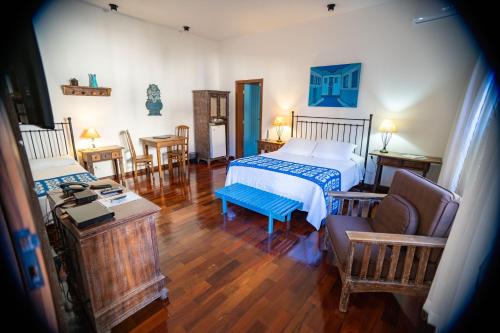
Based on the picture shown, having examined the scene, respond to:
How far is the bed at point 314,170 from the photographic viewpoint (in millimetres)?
2754

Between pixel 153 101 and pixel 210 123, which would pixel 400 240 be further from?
pixel 153 101

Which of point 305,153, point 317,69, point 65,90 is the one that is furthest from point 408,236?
point 65,90

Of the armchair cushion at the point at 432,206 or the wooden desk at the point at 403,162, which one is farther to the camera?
the wooden desk at the point at 403,162

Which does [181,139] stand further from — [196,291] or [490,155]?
[490,155]

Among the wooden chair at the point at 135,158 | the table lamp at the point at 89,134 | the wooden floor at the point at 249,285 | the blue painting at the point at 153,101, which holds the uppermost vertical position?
the blue painting at the point at 153,101

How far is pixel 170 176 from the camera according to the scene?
4.73 meters

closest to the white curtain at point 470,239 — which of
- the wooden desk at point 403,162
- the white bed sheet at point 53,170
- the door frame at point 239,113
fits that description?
the wooden desk at point 403,162

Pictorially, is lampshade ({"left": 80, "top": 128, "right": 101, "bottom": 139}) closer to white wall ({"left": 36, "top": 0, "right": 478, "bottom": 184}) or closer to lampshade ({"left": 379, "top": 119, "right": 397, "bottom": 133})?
white wall ({"left": 36, "top": 0, "right": 478, "bottom": 184})

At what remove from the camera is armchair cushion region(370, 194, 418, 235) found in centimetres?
162

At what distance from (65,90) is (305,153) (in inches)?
159

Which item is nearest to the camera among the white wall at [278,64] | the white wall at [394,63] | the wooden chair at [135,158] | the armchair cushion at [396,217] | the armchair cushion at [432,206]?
the armchair cushion at [432,206]

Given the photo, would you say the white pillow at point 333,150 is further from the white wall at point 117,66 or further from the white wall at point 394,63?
the white wall at point 117,66

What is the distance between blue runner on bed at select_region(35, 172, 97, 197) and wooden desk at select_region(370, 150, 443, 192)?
13.1ft

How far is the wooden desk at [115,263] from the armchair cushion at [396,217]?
1.72 meters
